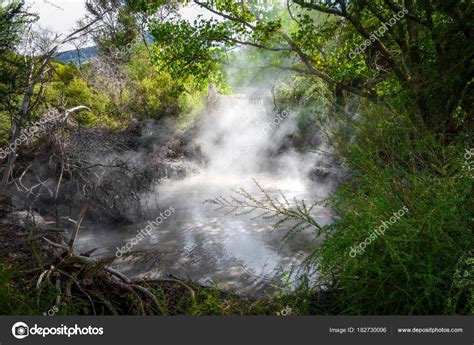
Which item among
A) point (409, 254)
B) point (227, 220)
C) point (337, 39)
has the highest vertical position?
point (337, 39)

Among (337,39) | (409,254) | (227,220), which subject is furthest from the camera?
(227,220)

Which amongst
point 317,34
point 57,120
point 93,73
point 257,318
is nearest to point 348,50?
point 317,34

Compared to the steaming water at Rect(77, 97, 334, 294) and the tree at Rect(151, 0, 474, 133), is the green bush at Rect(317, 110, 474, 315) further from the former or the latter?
the tree at Rect(151, 0, 474, 133)

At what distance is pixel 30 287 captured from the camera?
2.22m

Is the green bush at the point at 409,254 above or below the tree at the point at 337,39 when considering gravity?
below

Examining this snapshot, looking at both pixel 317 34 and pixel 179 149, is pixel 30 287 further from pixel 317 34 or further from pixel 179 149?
pixel 179 149

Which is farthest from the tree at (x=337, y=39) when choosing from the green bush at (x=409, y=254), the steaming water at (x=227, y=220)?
the steaming water at (x=227, y=220)

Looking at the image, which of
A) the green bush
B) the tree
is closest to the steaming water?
the green bush

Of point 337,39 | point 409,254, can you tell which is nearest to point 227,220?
point 337,39

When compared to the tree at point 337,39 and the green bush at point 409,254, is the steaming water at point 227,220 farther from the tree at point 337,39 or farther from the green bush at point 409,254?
the tree at point 337,39

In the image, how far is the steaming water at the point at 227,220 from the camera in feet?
19.9

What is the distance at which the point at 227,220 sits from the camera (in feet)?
28.6

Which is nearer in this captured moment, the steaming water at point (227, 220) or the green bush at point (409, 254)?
the green bush at point (409, 254)

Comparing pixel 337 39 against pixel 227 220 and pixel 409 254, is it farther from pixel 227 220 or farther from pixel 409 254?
pixel 409 254
